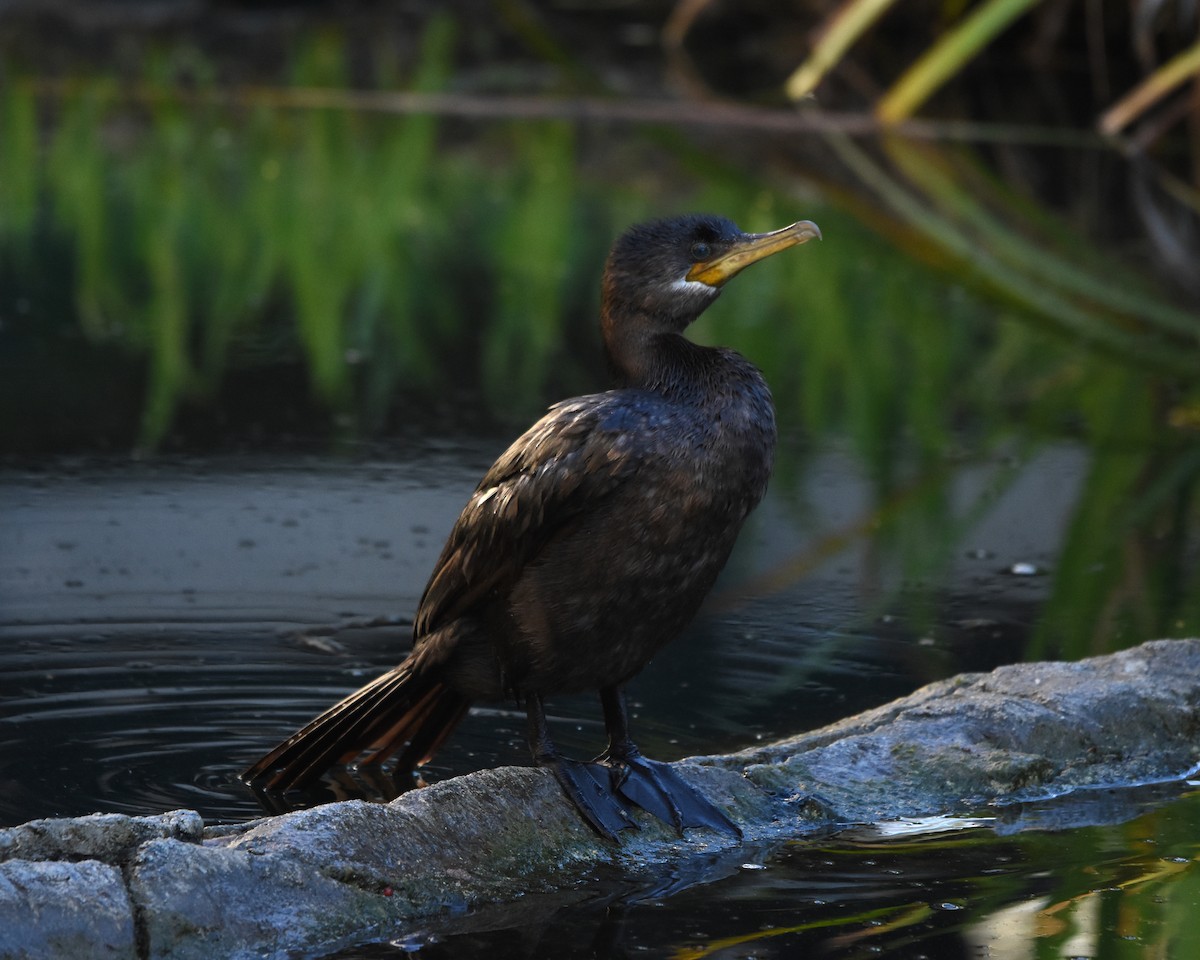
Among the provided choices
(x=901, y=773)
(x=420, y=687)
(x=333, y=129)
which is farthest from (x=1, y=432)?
(x=333, y=129)

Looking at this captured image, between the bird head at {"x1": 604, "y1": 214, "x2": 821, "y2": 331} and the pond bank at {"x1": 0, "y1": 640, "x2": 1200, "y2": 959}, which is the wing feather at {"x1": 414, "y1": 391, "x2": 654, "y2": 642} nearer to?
the bird head at {"x1": 604, "y1": 214, "x2": 821, "y2": 331}

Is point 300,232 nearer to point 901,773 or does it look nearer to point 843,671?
point 843,671

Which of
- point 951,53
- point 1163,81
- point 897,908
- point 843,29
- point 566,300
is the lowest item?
point 897,908

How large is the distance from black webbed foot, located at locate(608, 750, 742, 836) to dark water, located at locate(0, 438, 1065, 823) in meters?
0.42

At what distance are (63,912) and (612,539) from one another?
3.28 ft

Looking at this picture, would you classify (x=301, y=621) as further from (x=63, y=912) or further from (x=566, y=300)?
(x=566, y=300)

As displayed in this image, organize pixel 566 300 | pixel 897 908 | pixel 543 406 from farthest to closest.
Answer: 1. pixel 566 300
2. pixel 543 406
3. pixel 897 908

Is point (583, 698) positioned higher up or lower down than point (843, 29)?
lower down

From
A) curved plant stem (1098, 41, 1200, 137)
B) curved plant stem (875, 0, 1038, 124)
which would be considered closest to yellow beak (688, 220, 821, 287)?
curved plant stem (1098, 41, 1200, 137)

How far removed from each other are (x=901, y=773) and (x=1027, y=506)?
7.24 feet

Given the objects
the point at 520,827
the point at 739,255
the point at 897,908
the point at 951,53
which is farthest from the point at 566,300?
the point at 897,908

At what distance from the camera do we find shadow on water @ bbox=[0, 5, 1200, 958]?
127 inches

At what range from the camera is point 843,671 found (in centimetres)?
402

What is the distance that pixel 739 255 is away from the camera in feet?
10.4
